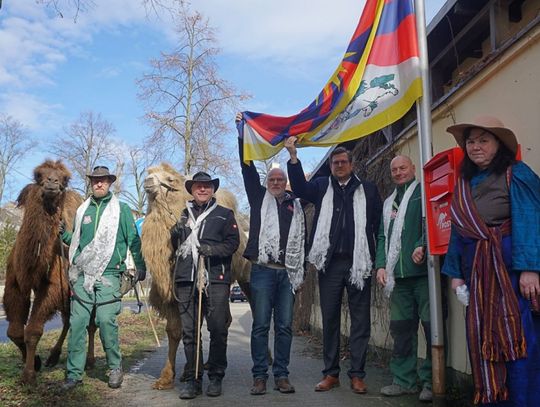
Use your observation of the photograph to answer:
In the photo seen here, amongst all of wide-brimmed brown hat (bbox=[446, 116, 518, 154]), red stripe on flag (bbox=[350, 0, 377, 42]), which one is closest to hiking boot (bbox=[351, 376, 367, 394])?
wide-brimmed brown hat (bbox=[446, 116, 518, 154])

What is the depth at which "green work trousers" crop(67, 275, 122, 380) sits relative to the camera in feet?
17.7

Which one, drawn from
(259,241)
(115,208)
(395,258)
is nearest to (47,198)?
(115,208)

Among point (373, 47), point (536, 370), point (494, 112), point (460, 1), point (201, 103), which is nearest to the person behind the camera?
point (536, 370)

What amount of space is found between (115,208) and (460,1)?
4.06 metres

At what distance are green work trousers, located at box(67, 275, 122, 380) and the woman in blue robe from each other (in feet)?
11.9

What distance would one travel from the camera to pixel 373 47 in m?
5.15

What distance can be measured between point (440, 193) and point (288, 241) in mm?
1711

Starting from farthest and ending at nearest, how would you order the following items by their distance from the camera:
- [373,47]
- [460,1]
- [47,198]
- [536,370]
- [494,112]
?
[47,198] < [373,47] < [460,1] < [494,112] < [536,370]

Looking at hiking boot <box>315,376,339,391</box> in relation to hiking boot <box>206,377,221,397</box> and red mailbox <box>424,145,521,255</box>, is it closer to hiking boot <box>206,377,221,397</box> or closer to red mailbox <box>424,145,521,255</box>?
hiking boot <box>206,377,221,397</box>

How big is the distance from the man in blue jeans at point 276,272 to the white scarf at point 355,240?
0.24 m

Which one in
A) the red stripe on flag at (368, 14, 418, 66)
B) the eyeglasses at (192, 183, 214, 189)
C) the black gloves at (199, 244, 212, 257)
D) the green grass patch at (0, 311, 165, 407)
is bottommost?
the green grass patch at (0, 311, 165, 407)

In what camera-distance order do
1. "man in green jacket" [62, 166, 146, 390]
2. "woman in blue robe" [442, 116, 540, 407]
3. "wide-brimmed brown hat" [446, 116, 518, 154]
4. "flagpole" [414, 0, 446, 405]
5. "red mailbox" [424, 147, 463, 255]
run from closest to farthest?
"woman in blue robe" [442, 116, 540, 407]
"wide-brimmed brown hat" [446, 116, 518, 154]
"red mailbox" [424, 147, 463, 255]
"flagpole" [414, 0, 446, 405]
"man in green jacket" [62, 166, 146, 390]

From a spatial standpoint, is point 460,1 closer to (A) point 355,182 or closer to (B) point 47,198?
(A) point 355,182

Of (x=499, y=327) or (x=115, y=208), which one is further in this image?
(x=115, y=208)
